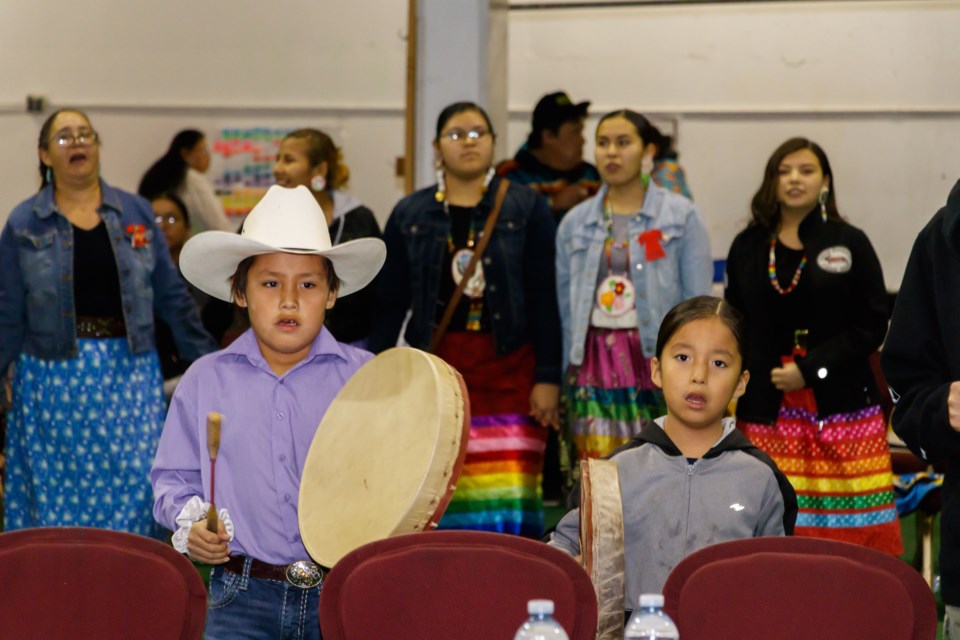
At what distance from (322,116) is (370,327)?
3.99 m

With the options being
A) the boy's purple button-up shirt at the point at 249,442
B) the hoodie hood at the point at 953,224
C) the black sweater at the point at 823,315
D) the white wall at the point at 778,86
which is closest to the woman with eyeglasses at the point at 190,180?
the white wall at the point at 778,86

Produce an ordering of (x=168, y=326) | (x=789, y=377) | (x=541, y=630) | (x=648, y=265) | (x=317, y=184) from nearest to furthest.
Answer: (x=541, y=630) < (x=789, y=377) < (x=648, y=265) < (x=317, y=184) < (x=168, y=326)

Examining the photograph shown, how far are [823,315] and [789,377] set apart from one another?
282 millimetres

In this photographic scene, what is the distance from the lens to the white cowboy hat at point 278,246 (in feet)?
9.85

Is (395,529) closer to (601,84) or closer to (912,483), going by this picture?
(912,483)

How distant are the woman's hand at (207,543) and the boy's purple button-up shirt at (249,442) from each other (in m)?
0.15

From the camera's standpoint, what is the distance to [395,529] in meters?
2.54

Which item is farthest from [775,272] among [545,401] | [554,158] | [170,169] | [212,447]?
[170,169]

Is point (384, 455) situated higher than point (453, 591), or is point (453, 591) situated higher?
point (384, 455)

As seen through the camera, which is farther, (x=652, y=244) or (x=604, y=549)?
(x=652, y=244)

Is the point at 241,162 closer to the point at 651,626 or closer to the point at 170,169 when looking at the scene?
the point at 170,169

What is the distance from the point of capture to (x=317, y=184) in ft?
18.4

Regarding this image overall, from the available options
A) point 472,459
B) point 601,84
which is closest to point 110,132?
point 601,84

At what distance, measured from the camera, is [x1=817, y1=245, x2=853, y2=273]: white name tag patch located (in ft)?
16.2
